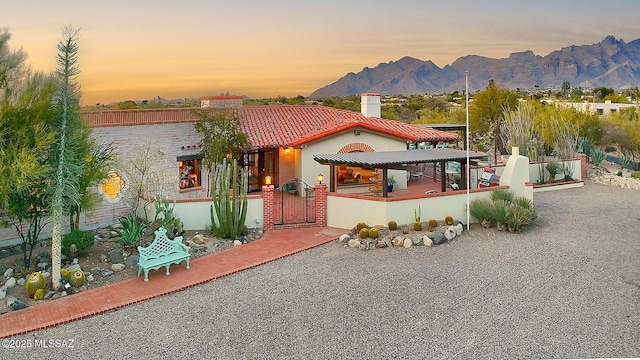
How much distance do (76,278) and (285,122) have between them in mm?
14301

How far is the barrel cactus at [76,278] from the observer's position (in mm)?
10853

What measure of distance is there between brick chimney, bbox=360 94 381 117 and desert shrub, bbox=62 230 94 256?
52.7 ft

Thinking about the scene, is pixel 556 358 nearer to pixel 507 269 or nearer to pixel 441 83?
pixel 507 269

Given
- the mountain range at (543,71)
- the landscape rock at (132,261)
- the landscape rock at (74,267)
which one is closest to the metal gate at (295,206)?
the landscape rock at (132,261)

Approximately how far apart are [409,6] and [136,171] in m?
17.8

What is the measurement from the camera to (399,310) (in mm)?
9516

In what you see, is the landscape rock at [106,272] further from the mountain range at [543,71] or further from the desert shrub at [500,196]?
the mountain range at [543,71]

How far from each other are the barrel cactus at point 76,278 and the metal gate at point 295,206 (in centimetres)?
647

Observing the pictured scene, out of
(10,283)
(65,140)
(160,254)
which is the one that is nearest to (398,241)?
(160,254)

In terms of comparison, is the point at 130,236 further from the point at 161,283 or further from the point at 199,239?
the point at 161,283

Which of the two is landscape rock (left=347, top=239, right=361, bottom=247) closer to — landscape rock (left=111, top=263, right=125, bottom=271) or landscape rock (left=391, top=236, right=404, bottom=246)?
landscape rock (left=391, top=236, right=404, bottom=246)

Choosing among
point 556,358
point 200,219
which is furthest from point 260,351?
point 200,219

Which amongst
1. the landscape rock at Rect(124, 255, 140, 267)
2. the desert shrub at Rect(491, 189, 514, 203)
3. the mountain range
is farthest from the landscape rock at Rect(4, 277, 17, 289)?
the mountain range

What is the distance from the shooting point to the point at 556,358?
771 centimetres
